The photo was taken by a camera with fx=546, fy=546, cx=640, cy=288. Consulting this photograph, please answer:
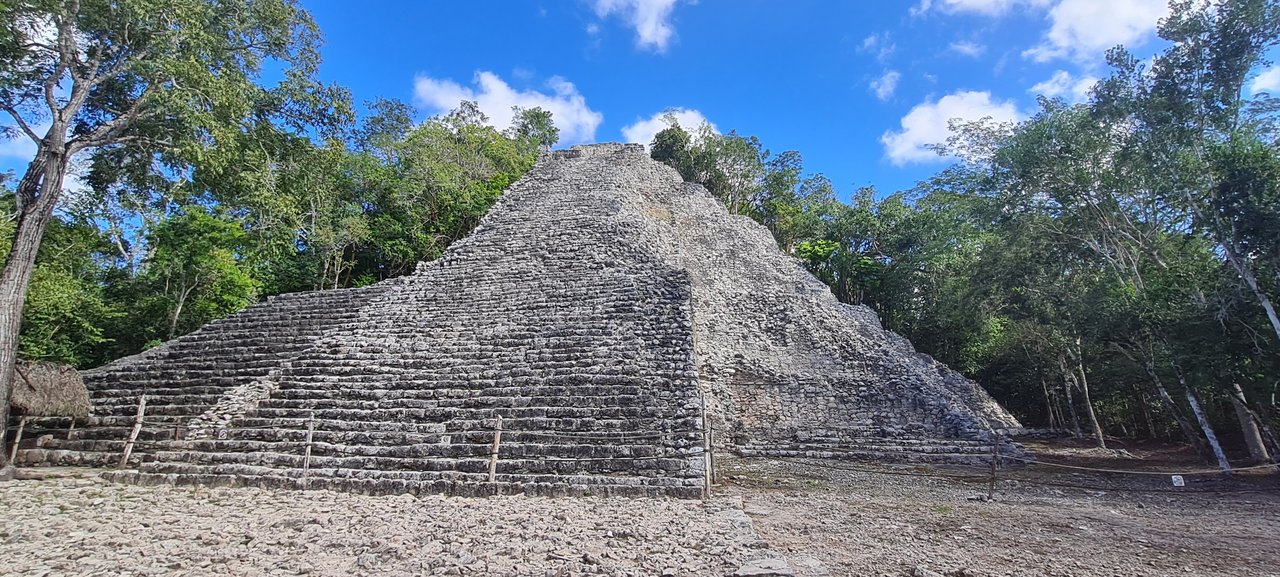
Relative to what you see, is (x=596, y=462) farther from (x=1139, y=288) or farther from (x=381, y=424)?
(x=1139, y=288)

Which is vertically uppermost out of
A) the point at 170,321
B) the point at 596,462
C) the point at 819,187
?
the point at 819,187

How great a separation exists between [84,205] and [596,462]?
1115cm

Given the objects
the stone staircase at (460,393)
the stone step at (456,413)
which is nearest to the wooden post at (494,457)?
the stone staircase at (460,393)

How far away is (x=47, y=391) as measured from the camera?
6074mm

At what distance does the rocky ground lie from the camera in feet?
10.9

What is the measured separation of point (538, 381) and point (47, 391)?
5374 mm

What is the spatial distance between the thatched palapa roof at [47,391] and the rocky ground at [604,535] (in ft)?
2.48

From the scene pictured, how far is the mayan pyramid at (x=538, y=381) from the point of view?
5652 millimetres

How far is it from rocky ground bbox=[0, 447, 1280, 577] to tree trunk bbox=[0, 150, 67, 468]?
1110 millimetres

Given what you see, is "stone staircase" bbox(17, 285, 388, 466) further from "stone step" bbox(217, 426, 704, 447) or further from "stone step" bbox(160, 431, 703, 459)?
"stone step" bbox(217, 426, 704, 447)

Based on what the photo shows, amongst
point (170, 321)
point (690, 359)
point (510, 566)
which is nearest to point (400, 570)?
point (510, 566)

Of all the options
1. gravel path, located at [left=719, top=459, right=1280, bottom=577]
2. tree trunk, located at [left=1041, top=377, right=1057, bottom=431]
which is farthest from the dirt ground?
tree trunk, located at [left=1041, top=377, right=1057, bottom=431]

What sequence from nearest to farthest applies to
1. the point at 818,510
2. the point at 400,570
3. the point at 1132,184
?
1. the point at 400,570
2. the point at 818,510
3. the point at 1132,184

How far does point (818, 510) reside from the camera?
5.22 metres
